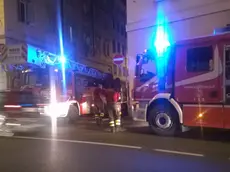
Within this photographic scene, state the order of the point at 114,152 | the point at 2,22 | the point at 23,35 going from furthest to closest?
1. the point at 23,35
2. the point at 2,22
3. the point at 114,152

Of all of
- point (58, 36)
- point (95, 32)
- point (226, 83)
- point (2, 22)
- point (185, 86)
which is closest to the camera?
point (226, 83)

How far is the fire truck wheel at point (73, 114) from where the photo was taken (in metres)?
14.9

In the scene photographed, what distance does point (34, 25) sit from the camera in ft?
77.7

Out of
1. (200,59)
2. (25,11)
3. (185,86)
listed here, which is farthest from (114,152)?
(25,11)

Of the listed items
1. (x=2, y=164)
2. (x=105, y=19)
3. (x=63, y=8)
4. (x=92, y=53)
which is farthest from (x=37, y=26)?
(x=2, y=164)

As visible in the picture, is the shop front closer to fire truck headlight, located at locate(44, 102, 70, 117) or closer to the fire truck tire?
fire truck headlight, located at locate(44, 102, 70, 117)

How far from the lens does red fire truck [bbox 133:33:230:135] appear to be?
948 centimetres

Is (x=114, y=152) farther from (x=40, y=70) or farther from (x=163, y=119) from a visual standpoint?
(x=40, y=70)

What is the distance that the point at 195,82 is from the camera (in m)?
9.91

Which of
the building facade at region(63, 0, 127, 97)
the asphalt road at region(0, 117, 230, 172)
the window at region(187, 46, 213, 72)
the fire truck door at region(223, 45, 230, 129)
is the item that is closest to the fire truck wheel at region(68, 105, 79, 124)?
the asphalt road at region(0, 117, 230, 172)

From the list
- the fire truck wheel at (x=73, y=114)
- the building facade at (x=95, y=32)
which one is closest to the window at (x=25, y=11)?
the building facade at (x=95, y=32)

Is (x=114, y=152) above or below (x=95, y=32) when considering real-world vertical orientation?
below

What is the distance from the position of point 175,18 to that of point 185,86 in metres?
6.32

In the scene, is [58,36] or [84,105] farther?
[58,36]
